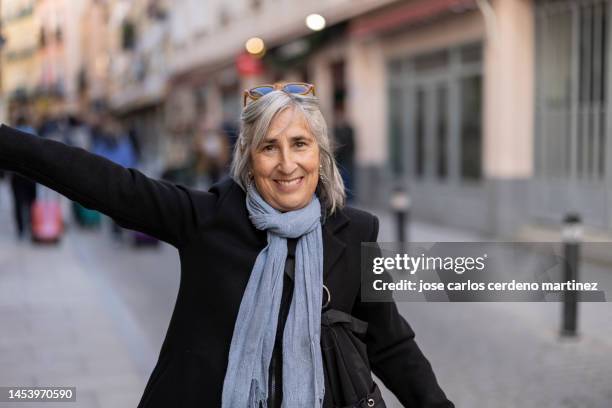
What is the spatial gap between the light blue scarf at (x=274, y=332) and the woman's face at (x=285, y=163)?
Answer: 95mm

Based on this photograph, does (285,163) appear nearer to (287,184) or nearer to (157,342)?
(287,184)

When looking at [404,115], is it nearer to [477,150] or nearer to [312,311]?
[477,150]

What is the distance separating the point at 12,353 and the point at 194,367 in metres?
4.35

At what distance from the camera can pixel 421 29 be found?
→ 15828mm

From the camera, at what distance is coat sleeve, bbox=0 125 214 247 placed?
7.19 feet

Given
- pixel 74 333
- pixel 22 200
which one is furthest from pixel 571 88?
pixel 22 200

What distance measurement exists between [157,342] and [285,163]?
4.60m

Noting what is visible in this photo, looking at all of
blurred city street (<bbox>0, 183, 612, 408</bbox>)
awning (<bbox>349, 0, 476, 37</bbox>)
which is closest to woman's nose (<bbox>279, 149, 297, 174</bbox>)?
blurred city street (<bbox>0, 183, 612, 408</bbox>)

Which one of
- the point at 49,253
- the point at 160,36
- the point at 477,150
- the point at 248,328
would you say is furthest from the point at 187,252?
the point at 160,36

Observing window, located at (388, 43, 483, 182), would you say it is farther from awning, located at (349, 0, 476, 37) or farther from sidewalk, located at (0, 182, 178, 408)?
sidewalk, located at (0, 182, 178, 408)

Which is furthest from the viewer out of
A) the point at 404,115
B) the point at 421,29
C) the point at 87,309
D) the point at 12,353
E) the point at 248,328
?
the point at 404,115

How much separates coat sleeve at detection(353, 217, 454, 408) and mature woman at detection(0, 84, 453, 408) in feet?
0.31

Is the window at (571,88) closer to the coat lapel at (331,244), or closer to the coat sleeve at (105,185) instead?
the coat lapel at (331,244)

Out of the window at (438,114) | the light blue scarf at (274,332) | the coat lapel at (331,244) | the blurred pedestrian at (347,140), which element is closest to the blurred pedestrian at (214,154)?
the blurred pedestrian at (347,140)
